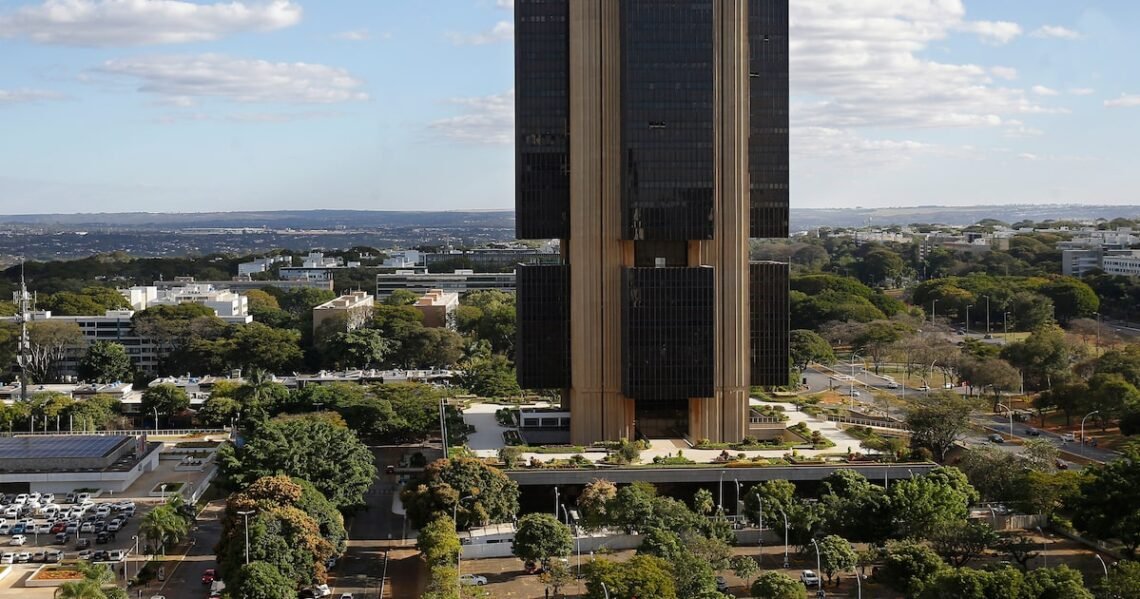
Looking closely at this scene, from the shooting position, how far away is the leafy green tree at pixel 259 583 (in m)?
40.0

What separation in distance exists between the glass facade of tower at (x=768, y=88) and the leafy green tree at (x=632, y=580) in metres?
27.0

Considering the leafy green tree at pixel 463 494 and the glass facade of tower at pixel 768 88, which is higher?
the glass facade of tower at pixel 768 88

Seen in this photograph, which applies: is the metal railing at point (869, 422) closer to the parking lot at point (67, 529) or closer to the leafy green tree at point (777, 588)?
the leafy green tree at point (777, 588)

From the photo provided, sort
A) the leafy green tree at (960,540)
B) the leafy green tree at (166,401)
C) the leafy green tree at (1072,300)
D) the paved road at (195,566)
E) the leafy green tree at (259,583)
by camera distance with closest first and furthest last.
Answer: the leafy green tree at (259,583) < the leafy green tree at (960,540) < the paved road at (195,566) < the leafy green tree at (166,401) < the leafy green tree at (1072,300)

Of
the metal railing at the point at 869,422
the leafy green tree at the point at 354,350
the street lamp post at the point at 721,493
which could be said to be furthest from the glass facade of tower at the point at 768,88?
the leafy green tree at the point at 354,350

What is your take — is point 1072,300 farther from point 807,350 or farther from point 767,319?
point 767,319

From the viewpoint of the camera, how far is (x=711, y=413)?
62.0m

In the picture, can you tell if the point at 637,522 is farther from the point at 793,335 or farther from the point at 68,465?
the point at 793,335

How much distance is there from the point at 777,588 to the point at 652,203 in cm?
2495

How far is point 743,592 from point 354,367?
5940 cm

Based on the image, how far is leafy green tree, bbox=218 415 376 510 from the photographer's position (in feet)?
169

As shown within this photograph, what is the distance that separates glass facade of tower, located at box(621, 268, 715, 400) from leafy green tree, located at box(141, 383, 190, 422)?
33.7 metres

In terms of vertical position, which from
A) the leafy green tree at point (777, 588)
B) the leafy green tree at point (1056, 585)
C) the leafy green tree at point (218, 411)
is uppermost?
the leafy green tree at point (1056, 585)

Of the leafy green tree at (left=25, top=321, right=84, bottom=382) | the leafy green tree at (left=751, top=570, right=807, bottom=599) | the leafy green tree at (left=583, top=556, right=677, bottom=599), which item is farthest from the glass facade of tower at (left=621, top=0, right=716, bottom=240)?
the leafy green tree at (left=25, top=321, right=84, bottom=382)
